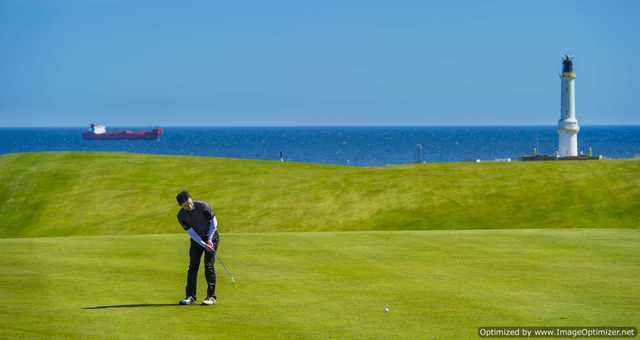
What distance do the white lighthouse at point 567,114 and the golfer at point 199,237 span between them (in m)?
73.4

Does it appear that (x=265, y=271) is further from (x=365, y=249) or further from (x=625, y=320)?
(x=625, y=320)

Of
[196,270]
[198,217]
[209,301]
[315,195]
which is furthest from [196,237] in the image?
[315,195]

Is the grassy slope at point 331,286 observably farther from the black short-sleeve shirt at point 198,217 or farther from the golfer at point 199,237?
the black short-sleeve shirt at point 198,217

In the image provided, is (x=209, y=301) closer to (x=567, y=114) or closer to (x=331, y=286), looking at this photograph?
(x=331, y=286)

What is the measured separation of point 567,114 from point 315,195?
5070 cm

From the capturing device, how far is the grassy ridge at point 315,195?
131 ft

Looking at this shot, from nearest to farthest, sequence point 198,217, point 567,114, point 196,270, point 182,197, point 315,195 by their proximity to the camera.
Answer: point 182,197 < point 198,217 < point 196,270 < point 315,195 < point 567,114

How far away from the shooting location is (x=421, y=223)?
39.5 metres

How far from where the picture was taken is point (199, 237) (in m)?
17.1

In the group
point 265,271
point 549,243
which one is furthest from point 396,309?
point 549,243

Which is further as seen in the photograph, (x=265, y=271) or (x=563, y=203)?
(x=563, y=203)

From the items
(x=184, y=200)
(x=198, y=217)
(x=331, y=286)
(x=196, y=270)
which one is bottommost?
(x=331, y=286)

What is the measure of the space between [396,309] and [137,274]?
22.8 feet

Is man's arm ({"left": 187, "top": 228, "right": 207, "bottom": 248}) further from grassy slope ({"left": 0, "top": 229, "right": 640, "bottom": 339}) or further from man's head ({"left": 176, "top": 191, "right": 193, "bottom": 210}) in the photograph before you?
grassy slope ({"left": 0, "top": 229, "right": 640, "bottom": 339})
